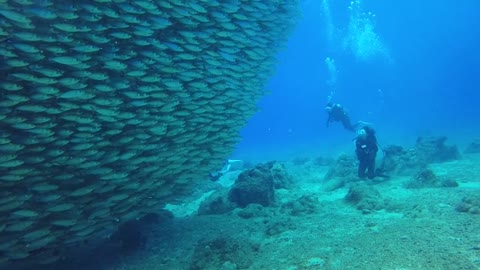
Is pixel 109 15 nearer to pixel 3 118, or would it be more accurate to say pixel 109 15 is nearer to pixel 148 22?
pixel 148 22

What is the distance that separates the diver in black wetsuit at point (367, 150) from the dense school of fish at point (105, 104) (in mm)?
5318

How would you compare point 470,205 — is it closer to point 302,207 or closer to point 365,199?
point 365,199

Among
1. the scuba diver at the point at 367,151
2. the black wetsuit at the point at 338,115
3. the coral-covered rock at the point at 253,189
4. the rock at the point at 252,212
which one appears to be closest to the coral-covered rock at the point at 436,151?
the scuba diver at the point at 367,151

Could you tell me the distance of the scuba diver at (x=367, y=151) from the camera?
11.6 m

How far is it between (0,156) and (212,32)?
159 inches

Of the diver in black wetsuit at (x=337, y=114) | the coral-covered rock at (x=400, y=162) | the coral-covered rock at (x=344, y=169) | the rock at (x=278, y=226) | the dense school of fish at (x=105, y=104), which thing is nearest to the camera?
the dense school of fish at (x=105, y=104)

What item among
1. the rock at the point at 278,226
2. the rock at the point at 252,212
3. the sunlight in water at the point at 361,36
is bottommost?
the rock at the point at 278,226

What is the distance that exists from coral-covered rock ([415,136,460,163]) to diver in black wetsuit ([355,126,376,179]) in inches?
147

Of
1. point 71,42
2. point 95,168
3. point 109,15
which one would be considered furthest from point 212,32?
point 95,168

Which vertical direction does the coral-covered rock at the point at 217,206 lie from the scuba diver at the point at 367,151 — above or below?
below

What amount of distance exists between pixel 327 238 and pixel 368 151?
550 cm

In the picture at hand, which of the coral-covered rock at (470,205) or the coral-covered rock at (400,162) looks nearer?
the coral-covered rock at (470,205)

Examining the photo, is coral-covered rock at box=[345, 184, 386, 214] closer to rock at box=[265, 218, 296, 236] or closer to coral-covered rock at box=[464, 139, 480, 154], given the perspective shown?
rock at box=[265, 218, 296, 236]

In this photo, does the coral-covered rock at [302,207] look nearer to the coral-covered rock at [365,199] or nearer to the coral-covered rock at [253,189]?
the coral-covered rock at [253,189]
